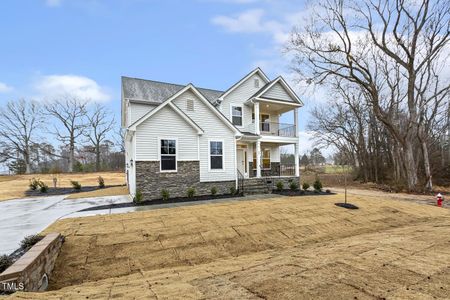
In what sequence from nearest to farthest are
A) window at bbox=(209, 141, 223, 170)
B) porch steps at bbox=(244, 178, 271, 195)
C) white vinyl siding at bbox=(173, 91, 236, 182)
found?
white vinyl siding at bbox=(173, 91, 236, 182), window at bbox=(209, 141, 223, 170), porch steps at bbox=(244, 178, 271, 195)

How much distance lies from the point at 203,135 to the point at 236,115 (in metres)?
4.51

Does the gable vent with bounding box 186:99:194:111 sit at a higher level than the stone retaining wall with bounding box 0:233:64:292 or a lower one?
higher

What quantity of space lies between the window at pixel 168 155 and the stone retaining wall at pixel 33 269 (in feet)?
21.7

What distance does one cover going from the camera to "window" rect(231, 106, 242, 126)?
16531mm

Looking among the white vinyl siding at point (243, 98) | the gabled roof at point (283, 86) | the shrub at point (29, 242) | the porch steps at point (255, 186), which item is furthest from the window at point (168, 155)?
the gabled roof at point (283, 86)

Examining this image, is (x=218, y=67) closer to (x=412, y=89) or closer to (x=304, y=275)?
(x=412, y=89)

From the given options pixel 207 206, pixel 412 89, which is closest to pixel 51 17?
pixel 207 206

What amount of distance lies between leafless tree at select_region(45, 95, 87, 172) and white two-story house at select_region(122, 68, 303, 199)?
2707 cm

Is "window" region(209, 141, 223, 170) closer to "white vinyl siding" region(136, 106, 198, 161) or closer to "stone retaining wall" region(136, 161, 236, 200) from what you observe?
"stone retaining wall" region(136, 161, 236, 200)

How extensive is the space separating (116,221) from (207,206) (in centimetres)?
346

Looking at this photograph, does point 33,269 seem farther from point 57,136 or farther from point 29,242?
point 57,136

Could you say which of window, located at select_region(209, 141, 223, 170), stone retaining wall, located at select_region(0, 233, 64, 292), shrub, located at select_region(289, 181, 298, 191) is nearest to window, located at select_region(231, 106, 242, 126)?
window, located at select_region(209, 141, 223, 170)

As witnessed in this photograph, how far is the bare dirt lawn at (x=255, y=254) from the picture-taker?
308cm

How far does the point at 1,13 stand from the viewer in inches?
404
